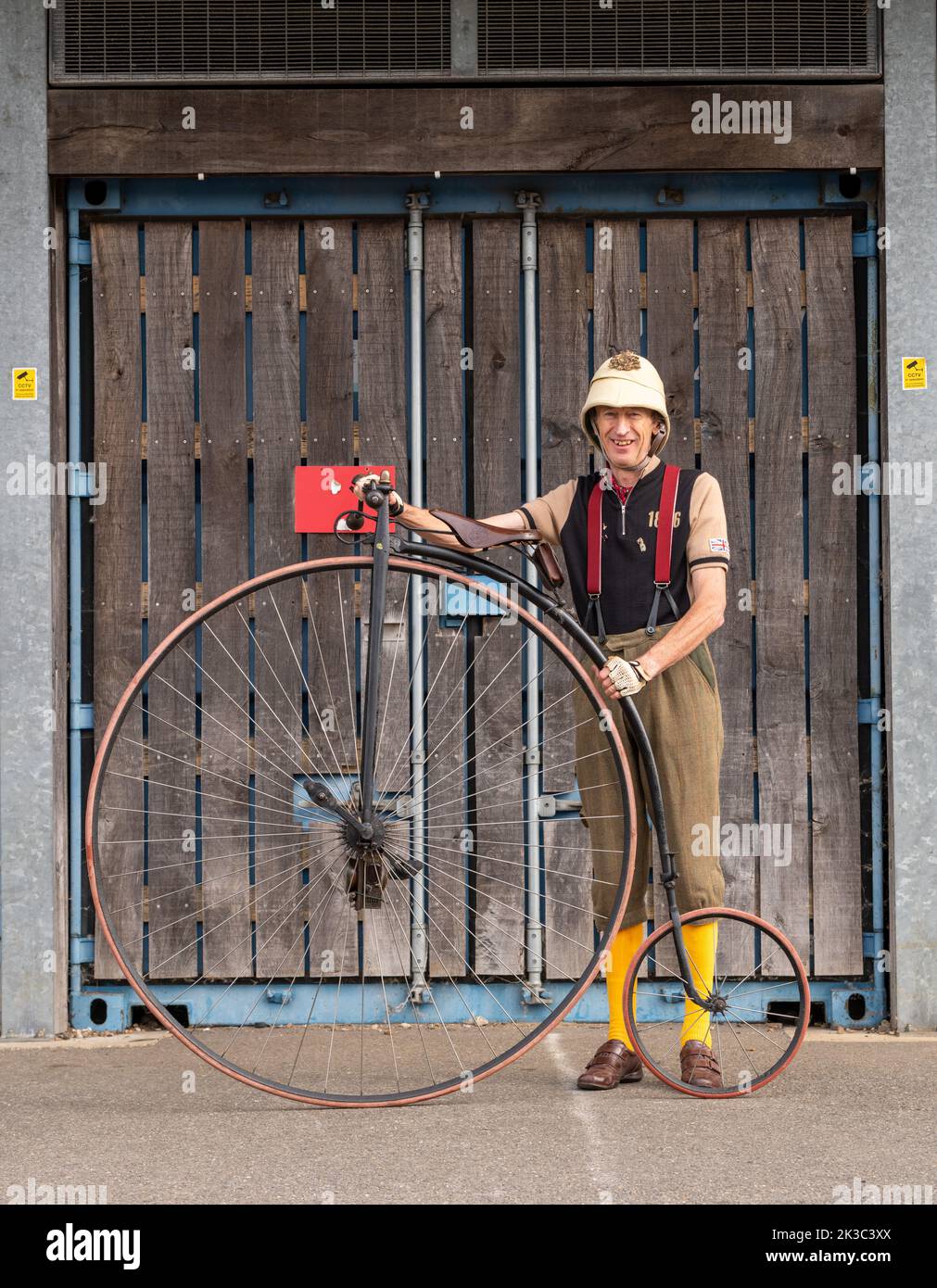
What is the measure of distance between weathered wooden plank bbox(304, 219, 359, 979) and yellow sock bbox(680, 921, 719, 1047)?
4.17 ft

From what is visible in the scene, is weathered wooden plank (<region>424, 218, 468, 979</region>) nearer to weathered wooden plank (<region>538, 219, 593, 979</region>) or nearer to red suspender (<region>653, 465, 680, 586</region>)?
weathered wooden plank (<region>538, 219, 593, 979</region>)

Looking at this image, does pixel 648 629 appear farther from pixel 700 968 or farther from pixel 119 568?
pixel 119 568

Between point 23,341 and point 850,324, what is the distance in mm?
2752

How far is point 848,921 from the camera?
4.72 m

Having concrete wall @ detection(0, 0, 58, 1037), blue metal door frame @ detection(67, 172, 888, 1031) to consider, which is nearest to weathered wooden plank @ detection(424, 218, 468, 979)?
blue metal door frame @ detection(67, 172, 888, 1031)

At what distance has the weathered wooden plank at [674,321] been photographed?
473 cm

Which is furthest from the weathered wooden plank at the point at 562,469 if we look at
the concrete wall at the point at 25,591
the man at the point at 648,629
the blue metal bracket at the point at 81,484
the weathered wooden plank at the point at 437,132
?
the concrete wall at the point at 25,591

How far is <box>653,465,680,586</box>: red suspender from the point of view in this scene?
384cm

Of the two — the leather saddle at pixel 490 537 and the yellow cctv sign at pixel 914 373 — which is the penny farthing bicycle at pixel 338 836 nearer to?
the leather saddle at pixel 490 537

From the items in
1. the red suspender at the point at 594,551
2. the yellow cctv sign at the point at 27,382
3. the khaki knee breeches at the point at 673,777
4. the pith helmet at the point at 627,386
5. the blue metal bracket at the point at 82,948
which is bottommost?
the blue metal bracket at the point at 82,948

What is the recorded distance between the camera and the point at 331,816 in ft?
15.3

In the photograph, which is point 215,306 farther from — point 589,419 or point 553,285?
point 589,419

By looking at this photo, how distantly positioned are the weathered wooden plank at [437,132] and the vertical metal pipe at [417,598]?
0.22 meters

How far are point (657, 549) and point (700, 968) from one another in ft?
3.86
